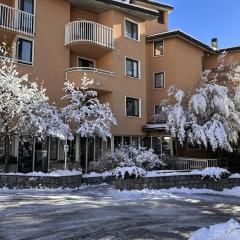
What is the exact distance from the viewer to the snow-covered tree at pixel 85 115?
21.9m

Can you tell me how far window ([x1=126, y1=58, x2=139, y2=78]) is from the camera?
92.1 ft

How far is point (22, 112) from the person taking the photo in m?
18.6

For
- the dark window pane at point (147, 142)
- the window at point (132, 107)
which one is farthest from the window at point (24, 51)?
the dark window pane at point (147, 142)

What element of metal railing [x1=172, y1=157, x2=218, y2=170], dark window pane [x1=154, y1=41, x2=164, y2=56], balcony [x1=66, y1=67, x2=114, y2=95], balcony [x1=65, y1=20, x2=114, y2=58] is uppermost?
dark window pane [x1=154, y1=41, x2=164, y2=56]

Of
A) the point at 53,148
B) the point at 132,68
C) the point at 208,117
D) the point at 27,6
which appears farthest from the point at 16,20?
the point at 208,117

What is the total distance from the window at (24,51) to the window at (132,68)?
733 cm

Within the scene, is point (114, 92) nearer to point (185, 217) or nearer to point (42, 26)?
point (42, 26)

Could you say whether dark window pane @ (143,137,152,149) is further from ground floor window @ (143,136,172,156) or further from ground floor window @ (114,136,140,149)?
ground floor window @ (114,136,140,149)

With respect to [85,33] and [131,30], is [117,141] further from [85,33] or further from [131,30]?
[131,30]

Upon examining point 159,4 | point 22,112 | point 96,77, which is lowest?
point 22,112

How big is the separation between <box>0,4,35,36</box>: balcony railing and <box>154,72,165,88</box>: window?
11619mm

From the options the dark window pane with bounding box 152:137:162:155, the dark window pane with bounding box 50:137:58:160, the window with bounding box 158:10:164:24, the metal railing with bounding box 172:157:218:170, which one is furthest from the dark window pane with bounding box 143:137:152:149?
the window with bounding box 158:10:164:24

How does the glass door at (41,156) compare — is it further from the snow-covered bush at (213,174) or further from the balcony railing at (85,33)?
the snow-covered bush at (213,174)

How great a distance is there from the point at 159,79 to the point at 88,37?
27.7 ft
